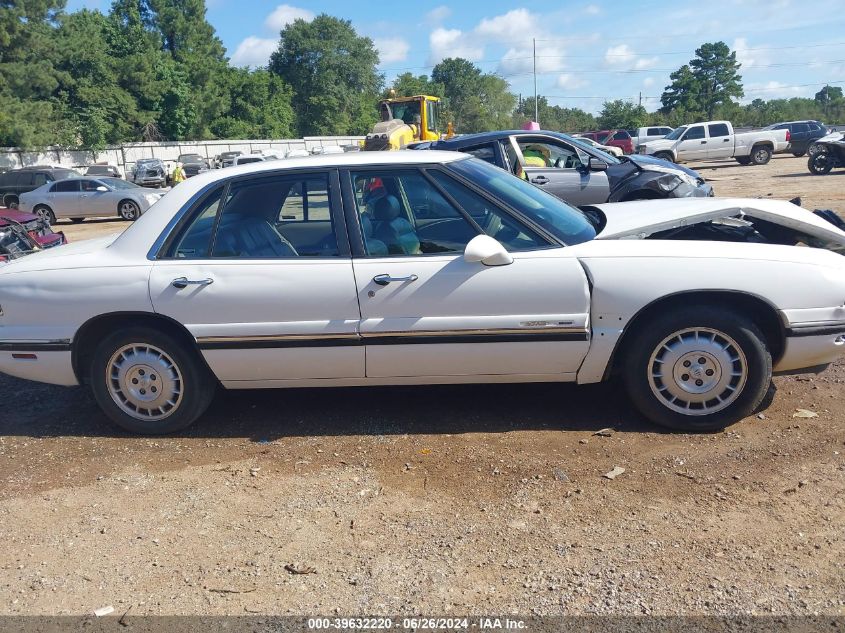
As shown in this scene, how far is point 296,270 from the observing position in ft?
13.8

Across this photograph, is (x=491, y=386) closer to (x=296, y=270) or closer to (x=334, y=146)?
(x=296, y=270)

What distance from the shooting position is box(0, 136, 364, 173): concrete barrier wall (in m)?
46.7

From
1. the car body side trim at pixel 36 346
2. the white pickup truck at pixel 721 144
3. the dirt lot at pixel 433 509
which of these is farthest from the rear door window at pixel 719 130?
the car body side trim at pixel 36 346

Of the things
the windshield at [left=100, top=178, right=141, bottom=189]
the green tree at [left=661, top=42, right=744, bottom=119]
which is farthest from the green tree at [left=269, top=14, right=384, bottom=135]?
the windshield at [left=100, top=178, right=141, bottom=189]

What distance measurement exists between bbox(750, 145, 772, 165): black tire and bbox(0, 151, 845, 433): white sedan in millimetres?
28208

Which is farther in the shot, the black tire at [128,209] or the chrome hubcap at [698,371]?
the black tire at [128,209]

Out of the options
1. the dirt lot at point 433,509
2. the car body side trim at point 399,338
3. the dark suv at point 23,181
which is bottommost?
the dirt lot at point 433,509

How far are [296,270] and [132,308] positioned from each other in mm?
996

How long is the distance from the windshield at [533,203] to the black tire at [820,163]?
20.9 meters

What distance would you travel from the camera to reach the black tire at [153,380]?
4.37 metres

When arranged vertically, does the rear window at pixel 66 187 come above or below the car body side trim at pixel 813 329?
above

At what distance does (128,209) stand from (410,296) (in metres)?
19.8

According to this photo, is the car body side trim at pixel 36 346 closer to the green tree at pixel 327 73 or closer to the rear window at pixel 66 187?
the rear window at pixel 66 187

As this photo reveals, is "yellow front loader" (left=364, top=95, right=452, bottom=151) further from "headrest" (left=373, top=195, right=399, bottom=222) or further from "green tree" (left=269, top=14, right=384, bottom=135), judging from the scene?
"green tree" (left=269, top=14, right=384, bottom=135)
